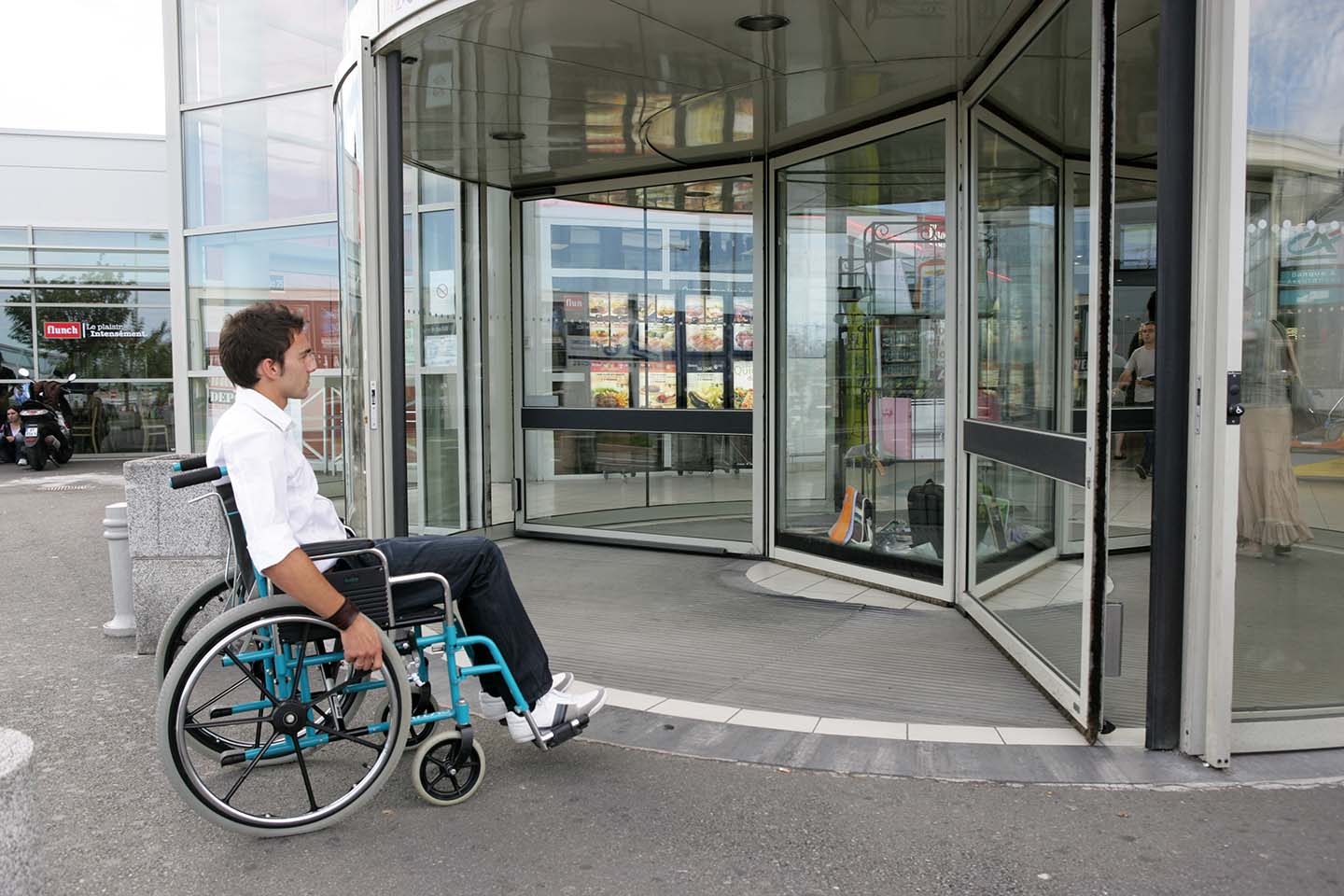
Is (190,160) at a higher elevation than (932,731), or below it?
higher

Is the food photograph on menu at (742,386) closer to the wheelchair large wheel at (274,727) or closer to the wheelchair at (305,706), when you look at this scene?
the wheelchair at (305,706)

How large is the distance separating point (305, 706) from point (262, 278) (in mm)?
9697

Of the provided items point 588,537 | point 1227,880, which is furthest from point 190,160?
point 1227,880

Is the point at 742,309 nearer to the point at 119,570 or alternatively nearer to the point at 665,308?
the point at 665,308

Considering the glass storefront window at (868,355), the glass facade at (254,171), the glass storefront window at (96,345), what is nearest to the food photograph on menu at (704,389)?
the glass storefront window at (868,355)

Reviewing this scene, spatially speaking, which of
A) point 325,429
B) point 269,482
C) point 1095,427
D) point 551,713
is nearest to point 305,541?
point 269,482

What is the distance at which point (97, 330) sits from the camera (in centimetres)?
1917

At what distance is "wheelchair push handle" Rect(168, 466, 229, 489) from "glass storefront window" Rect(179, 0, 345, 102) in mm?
8448

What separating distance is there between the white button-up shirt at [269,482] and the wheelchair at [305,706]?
132 millimetres

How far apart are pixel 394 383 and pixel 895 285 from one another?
2.94 metres

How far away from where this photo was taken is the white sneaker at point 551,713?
11.3 ft

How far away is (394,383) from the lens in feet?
16.9

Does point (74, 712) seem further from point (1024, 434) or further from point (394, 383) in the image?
point (1024, 434)

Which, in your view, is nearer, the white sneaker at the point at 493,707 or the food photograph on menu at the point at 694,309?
the white sneaker at the point at 493,707
